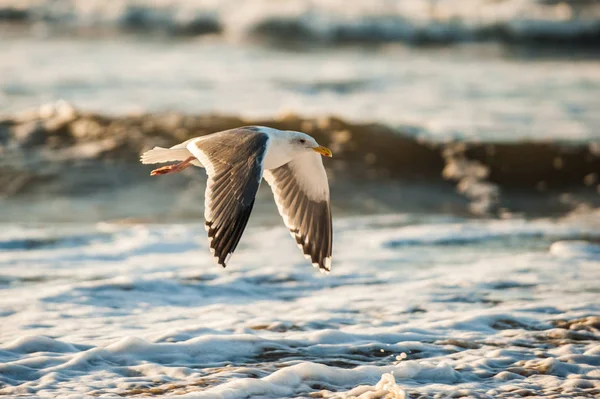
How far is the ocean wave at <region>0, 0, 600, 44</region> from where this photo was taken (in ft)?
68.7

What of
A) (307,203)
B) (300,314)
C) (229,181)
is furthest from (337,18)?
(229,181)

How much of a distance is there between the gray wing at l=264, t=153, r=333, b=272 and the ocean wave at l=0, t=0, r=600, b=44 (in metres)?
14.5

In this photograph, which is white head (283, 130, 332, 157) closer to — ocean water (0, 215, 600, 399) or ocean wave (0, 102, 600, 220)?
ocean water (0, 215, 600, 399)

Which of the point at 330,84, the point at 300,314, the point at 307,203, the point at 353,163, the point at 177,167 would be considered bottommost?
the point at 300,314

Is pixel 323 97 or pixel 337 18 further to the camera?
pixel 337 18

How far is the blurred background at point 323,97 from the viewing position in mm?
10859

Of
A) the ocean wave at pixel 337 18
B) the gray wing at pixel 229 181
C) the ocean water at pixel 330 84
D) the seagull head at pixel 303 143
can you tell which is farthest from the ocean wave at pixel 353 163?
the ocean wave at pixel 337 18

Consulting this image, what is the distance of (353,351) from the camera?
5.60 m

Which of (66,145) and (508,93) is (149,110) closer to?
(66,145)

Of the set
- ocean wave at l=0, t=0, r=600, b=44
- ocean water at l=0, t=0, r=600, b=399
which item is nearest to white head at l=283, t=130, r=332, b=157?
ocean water at l=0, t=0, r=600, b=399

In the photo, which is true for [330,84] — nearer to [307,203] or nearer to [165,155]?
[307,203]

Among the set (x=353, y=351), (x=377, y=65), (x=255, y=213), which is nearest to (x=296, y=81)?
(x=377, y=65)

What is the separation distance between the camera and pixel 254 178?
5230 millimetres

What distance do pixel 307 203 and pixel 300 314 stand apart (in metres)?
0.75
